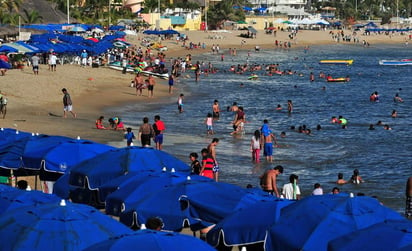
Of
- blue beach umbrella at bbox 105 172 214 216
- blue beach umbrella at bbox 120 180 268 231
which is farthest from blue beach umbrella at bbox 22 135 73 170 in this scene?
blue beach umbrella at bbox 120 180 268 231

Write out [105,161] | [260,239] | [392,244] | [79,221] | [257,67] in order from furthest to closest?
[257,67], [105,161], [260,239], [79,221], [392,244]

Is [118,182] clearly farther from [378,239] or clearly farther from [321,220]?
[378,239]

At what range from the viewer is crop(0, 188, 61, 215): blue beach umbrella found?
11.1 m

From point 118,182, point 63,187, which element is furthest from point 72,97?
point 118,182

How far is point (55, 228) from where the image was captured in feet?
30.7

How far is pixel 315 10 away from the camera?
182250mm

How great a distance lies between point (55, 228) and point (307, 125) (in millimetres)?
28254

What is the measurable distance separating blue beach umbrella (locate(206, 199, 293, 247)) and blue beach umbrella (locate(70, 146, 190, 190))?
12.5 feet

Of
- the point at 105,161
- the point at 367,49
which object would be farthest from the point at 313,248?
the point at 367,49

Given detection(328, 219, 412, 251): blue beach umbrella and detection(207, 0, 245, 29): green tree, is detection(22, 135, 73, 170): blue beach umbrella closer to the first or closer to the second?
detection(328, 219, 412, 251): blue beach umbrella

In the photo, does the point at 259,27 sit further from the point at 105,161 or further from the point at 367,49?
the point at 105,161

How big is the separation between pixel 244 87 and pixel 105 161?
134ft

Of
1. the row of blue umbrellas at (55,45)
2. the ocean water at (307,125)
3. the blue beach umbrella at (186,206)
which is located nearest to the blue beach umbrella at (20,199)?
the blue beach umbrella at (186,206)

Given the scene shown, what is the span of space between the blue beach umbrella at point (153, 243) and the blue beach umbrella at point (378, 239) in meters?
1.72
